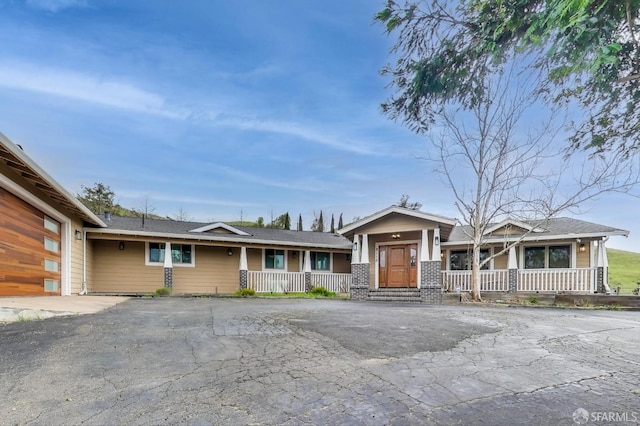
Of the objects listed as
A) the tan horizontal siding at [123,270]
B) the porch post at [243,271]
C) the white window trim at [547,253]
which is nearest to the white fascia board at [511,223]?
the white window trim at [547,253]

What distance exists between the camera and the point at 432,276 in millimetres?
13391

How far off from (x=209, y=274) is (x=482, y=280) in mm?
12263

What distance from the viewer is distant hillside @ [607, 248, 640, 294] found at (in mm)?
22781

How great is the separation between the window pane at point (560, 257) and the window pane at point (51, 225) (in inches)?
705

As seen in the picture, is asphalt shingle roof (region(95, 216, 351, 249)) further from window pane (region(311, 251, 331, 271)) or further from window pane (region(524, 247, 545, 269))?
window pane (region(524, 247, 545, 269))

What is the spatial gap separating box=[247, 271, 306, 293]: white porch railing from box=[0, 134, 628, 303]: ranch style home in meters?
0.05

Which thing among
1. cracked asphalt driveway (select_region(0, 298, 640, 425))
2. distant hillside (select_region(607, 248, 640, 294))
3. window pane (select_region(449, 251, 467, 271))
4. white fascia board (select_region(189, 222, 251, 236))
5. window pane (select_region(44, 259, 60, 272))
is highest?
white fascia board (select_region(189, 222, 251, 236))

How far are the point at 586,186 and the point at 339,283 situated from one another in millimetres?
10693

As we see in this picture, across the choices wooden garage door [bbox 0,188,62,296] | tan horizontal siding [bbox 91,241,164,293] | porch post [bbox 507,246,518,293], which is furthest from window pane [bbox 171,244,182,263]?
porch post [bbox 507,246,518,293]

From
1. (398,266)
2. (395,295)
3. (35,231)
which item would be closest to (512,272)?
(398,266)

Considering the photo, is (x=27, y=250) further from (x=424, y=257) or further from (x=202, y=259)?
(x=424, y=257)

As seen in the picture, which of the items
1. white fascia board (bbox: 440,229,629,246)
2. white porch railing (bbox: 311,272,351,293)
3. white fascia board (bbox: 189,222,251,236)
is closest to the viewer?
white fascia board (bbox: 440,229,629,246)

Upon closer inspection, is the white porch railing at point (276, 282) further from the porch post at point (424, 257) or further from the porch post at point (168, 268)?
the porch post at point (424, 257)

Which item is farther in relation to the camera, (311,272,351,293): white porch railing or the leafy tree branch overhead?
(311,272,351,293): white porch railing
